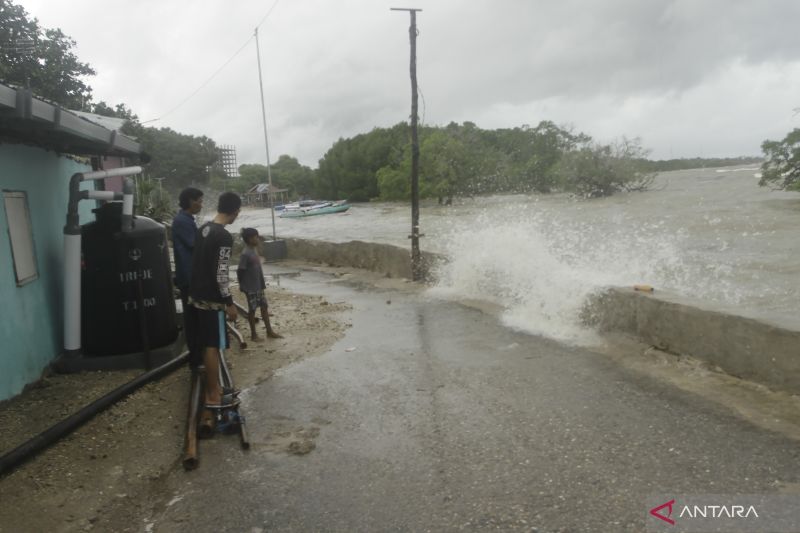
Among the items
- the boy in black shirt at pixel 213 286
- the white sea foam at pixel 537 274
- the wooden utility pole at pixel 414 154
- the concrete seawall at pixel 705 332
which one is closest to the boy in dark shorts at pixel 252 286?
the boy in black shirt at pixel 213 286

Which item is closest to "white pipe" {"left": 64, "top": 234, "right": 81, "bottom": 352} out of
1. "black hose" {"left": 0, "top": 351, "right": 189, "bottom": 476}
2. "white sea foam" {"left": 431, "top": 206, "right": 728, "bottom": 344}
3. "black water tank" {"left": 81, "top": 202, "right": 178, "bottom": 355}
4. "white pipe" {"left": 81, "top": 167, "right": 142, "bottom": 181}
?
"black water tank" {"left": 81, "top": 202, "right": 178, "bottom": 355}

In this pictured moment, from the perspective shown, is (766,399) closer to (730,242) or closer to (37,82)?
(730,242)

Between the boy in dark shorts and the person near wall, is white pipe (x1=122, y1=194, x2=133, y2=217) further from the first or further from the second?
the boy in dark shorts

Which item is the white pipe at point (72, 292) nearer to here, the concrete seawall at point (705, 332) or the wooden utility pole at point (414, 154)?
the concrete seawall at point (705, 332)

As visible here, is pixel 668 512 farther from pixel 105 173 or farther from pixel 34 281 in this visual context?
pixel 105 173

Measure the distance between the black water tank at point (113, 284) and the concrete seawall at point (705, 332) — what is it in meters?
5.22

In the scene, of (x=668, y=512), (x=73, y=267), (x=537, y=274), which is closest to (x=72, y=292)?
(x=73, y=267)

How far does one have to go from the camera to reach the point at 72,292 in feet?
20.4

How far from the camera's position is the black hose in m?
4.07

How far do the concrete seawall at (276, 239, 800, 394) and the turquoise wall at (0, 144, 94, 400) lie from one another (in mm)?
6086

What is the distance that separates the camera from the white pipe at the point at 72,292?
6.16 meters

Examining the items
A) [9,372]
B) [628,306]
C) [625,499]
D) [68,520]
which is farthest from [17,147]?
[628,306]

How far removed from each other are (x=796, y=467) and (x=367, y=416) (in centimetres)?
302

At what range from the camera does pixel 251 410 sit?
17.9 feet
